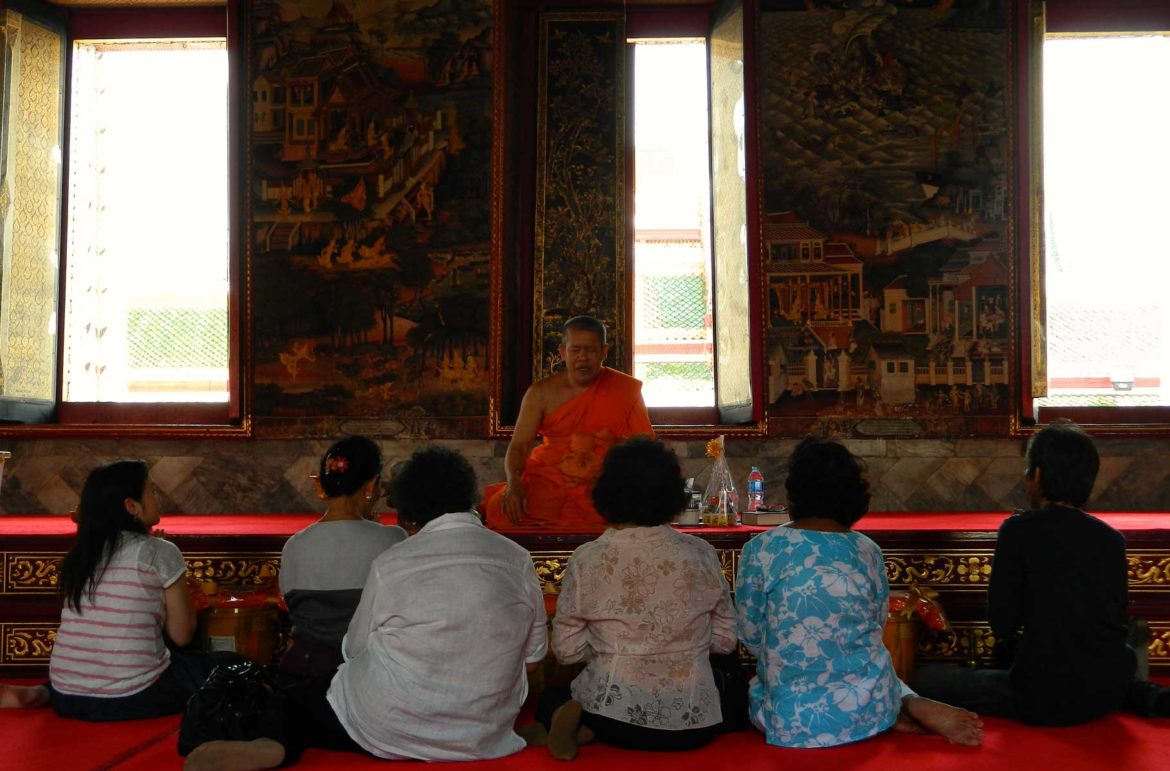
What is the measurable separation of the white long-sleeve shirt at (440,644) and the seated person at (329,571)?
44cm

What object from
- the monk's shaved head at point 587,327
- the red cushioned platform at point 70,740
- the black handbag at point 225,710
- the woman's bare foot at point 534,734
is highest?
the monk's shaved head at point 587,327

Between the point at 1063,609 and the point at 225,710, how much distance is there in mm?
2674

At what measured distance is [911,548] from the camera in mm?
5059

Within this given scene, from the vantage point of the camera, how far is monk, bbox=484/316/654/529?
5.84m

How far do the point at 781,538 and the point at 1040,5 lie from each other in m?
5.25

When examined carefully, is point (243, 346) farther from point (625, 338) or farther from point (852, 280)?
point (852, 280)

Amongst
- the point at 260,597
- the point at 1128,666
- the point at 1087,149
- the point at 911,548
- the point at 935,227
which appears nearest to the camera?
the point at 1128,666

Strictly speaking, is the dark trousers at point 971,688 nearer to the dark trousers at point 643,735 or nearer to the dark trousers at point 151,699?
the dark trousers at point 643,735

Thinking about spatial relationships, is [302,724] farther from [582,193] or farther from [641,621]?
[582,193]

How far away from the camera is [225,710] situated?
343 cm

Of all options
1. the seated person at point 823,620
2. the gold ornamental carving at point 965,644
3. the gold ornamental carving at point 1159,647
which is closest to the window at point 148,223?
the gold ornamental carving at point 965,644

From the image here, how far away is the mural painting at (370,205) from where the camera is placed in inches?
277

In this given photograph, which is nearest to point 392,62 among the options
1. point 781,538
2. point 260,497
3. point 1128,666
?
point 260,497

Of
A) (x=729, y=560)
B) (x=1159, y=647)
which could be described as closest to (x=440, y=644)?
(x=729, y=560)
